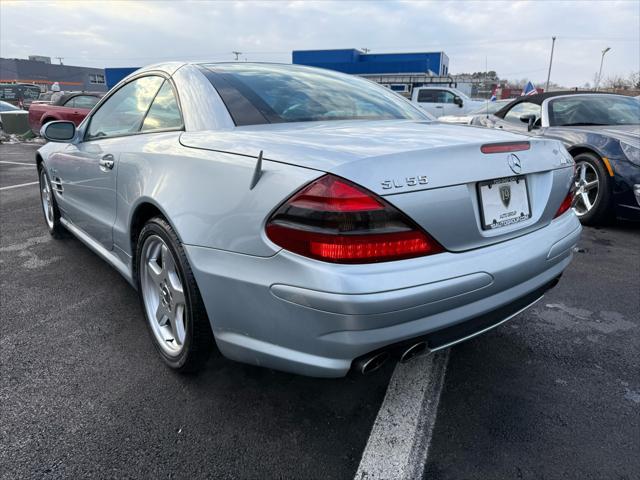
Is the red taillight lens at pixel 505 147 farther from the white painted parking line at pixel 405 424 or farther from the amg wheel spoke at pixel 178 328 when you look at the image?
the amg wheel spoke at pixel 178 328

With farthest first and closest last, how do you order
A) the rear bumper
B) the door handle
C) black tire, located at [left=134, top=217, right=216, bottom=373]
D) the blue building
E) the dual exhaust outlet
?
the blue building < the door handle < black tire, located at [left=134, top=217, right=216, bottom=373] < the dual exhaust outlet < the rear bumper

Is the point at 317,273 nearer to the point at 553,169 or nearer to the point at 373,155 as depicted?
the point at 373,155

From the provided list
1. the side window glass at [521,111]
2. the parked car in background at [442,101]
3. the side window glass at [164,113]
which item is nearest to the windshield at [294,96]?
the side window glass at [164,113]

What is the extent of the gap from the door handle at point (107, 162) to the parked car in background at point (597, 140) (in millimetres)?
3040

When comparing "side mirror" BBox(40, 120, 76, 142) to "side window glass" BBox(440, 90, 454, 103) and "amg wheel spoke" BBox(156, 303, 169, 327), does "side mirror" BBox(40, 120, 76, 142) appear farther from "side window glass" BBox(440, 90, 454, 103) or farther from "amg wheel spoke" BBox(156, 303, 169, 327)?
"side window glass" BBox(440, 90, 454, 103)

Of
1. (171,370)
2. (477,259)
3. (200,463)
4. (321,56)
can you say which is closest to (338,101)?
(477,259)

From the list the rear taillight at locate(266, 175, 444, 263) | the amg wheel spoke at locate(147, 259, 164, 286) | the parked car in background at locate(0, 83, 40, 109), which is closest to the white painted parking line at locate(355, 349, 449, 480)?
the rear taillight at locate(266, 175, 444, 263)

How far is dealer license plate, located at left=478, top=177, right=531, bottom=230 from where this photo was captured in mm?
1731

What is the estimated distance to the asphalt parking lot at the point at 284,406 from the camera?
1705 millimetres

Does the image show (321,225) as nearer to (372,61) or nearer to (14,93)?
(14,93)

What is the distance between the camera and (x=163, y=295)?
2281mm

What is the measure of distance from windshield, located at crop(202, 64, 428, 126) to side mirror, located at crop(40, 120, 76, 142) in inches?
55.9

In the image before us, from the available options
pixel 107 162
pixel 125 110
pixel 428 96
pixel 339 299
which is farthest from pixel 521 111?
pixel 428 96

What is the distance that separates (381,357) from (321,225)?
0.51 m
